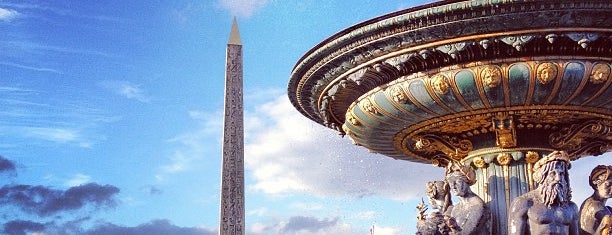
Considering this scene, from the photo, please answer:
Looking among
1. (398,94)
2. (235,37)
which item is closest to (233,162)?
(235,37)

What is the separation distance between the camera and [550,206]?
6.62 meters

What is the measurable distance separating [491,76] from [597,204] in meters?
1.38

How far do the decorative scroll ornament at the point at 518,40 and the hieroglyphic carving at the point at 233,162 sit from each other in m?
19.5

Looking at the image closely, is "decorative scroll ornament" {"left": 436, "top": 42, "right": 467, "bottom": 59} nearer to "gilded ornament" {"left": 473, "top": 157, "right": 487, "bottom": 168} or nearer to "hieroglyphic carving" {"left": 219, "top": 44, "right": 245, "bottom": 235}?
"gilded ornament" {"left": 473, "top": 157, "right": 487, "bottom": 168}

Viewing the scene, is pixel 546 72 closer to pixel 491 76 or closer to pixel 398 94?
pixel 491 76

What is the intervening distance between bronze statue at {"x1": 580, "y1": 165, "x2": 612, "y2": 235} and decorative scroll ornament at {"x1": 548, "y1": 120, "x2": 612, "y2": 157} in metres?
0.53

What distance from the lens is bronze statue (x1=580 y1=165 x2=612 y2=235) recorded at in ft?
22.3

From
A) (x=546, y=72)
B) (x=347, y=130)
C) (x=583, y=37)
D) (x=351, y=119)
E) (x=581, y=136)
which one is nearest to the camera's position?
(x=583, y=37)

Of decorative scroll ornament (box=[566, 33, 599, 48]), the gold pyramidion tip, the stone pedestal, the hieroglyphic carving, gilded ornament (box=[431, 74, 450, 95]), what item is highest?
the gold pyramidion tip

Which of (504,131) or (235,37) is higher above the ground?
(235,37)

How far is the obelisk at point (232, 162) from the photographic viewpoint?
1004 inches

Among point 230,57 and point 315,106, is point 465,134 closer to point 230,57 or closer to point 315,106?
point 315,106

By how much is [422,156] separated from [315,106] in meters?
1.24

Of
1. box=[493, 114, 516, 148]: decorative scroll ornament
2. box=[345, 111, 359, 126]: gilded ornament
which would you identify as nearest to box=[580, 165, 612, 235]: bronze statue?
box=[493, 114, 516, 148]: decorative scroll ornament
